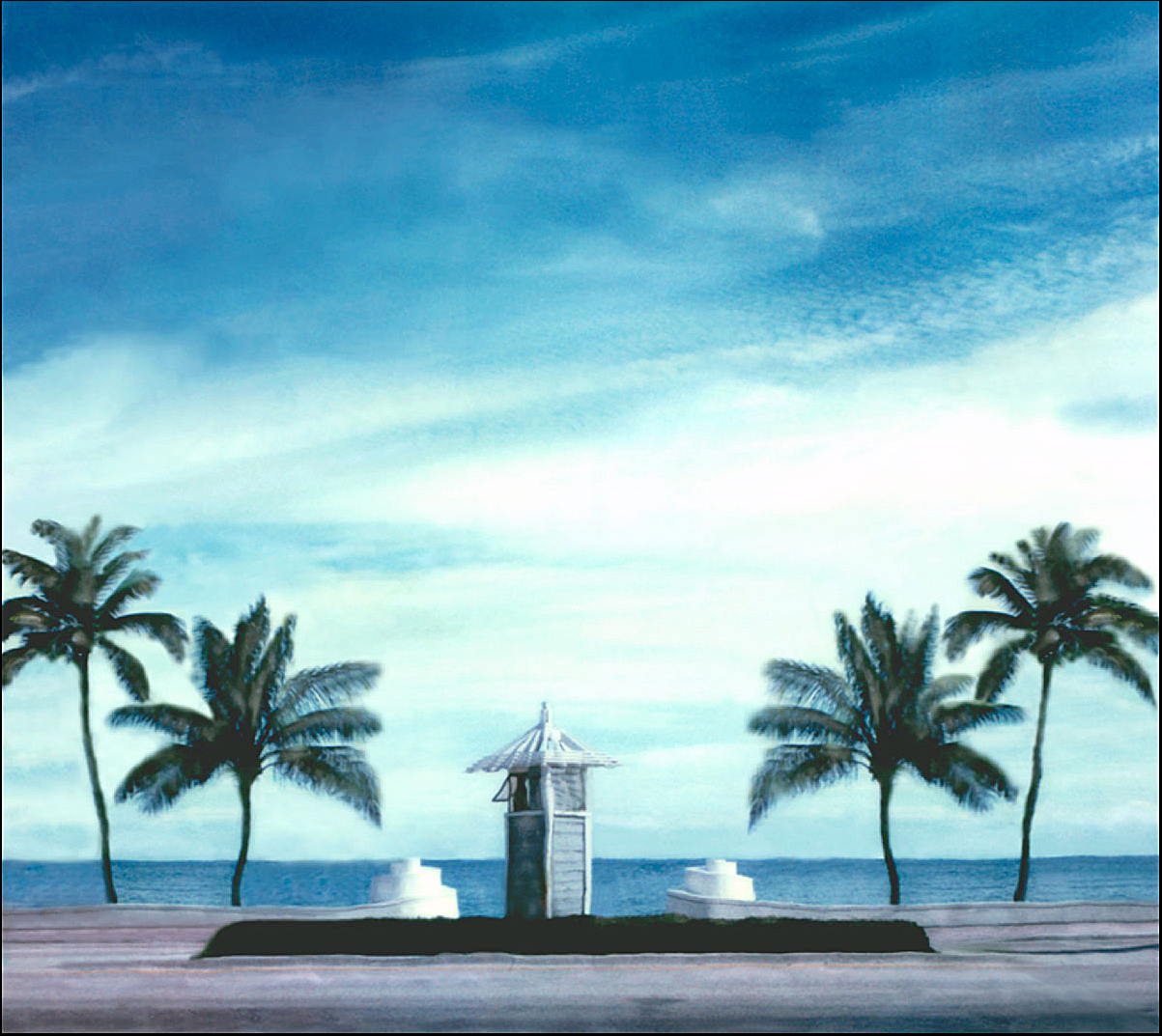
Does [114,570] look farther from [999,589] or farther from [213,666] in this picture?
[999,589]

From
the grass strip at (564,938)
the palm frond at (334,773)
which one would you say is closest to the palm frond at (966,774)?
the grass strip at (564,938)

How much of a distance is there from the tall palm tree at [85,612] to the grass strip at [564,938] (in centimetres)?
1060

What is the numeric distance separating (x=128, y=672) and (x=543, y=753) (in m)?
10.9

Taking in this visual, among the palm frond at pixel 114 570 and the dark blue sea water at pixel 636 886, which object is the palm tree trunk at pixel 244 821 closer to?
the palm frond at pixel 114 570

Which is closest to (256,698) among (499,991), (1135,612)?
(499,991)

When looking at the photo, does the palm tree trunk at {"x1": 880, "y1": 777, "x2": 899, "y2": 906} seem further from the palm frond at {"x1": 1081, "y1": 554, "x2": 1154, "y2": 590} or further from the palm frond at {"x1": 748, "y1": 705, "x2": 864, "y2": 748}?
the palm frond at {"x1": 1081, "y1": 554, "x2": 1154, "y2": 590}

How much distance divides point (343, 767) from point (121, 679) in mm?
5363

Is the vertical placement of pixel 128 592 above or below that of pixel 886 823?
above

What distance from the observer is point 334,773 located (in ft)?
94.1

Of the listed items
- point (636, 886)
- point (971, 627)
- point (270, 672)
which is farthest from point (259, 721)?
point (636, 886)

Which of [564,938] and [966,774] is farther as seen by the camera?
[966,774]

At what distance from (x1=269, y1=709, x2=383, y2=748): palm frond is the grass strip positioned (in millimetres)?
8649

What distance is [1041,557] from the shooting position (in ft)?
95.5

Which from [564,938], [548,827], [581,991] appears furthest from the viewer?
[548,827]
